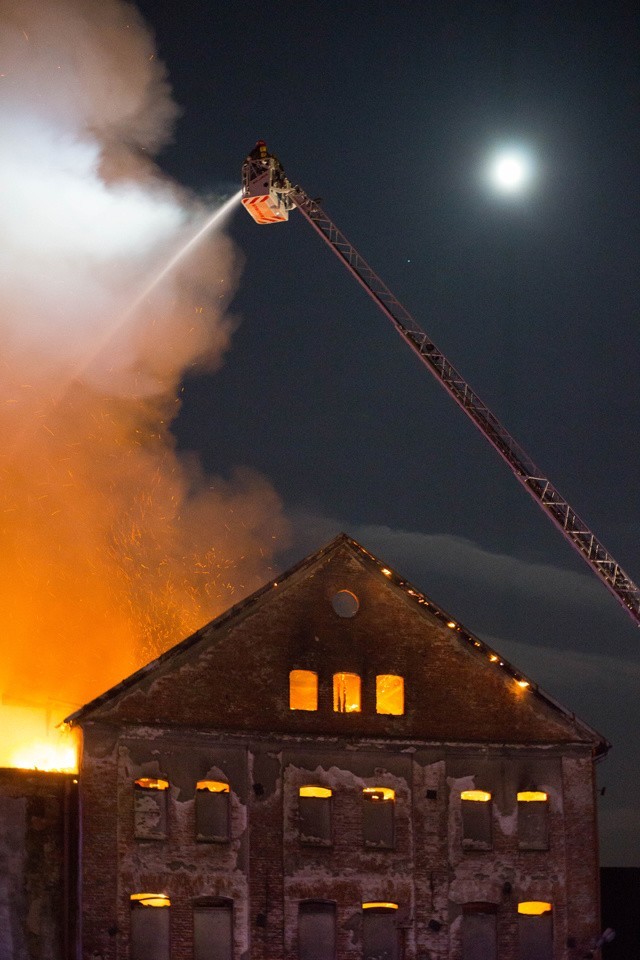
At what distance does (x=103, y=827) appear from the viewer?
1433 inches

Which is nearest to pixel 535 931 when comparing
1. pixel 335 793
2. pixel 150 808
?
pixel 335 793

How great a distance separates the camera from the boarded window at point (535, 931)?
38.3 meters

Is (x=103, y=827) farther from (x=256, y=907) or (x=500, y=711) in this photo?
(x=500, y=711)

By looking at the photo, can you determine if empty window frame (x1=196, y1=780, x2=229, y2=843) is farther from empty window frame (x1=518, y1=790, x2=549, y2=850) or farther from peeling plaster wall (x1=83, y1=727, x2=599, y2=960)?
empty window frame (x1=518, y1=790, x2=549, y2=850)

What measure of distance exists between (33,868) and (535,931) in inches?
476

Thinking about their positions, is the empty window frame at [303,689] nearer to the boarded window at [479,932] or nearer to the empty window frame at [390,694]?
the empty window frame at [390,694]

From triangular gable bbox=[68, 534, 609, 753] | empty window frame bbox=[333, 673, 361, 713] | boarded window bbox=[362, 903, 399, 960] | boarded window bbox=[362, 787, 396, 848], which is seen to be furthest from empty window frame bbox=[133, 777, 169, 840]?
boarded window bbox=[362, 903, 399, 960]

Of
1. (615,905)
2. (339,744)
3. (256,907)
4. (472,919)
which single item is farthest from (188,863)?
(615,905)

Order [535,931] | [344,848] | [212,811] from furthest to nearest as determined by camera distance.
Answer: [535,931]
[344,848]
[212,811]

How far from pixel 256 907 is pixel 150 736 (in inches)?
183

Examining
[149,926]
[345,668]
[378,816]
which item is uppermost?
[345,668]

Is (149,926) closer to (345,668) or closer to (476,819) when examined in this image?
(345,668)

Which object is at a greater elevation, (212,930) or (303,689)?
(303,689)

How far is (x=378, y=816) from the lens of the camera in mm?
38562
